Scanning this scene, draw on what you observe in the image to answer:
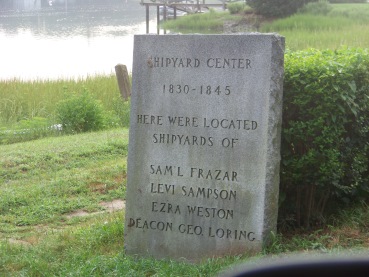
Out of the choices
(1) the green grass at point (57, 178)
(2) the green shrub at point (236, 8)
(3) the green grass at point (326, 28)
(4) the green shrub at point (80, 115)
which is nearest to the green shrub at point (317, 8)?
(3) the green grass at point (326, 28)

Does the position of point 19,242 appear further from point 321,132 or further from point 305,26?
point 305,26

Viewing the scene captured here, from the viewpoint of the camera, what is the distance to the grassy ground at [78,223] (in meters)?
4.93

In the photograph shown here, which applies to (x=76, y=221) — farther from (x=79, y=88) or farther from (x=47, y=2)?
(x=47, y=2)

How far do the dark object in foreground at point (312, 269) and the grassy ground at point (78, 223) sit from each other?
2655 millimetres

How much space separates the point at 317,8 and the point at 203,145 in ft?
124

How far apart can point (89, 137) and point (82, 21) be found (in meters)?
49.5

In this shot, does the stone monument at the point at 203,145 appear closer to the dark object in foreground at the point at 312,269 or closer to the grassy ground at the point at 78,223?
the grassy ground at the point at 78,223

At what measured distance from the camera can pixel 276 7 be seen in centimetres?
4228

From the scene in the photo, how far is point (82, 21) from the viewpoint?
5953cm

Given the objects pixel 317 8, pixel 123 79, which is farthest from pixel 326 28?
pixel 123 79

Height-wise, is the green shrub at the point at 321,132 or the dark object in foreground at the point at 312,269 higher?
the dark object in foreground at the point at 312,269

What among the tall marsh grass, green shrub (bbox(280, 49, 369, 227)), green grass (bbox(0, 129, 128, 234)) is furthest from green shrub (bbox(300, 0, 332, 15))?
green shrub (bbox(280, 49, 369, 227))

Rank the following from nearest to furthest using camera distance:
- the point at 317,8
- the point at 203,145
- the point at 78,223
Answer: the point at 203,145 → the point at 78,223 → the point at 317,8

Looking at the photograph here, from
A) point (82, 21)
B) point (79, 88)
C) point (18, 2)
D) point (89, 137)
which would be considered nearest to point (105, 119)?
point (89, 137)
